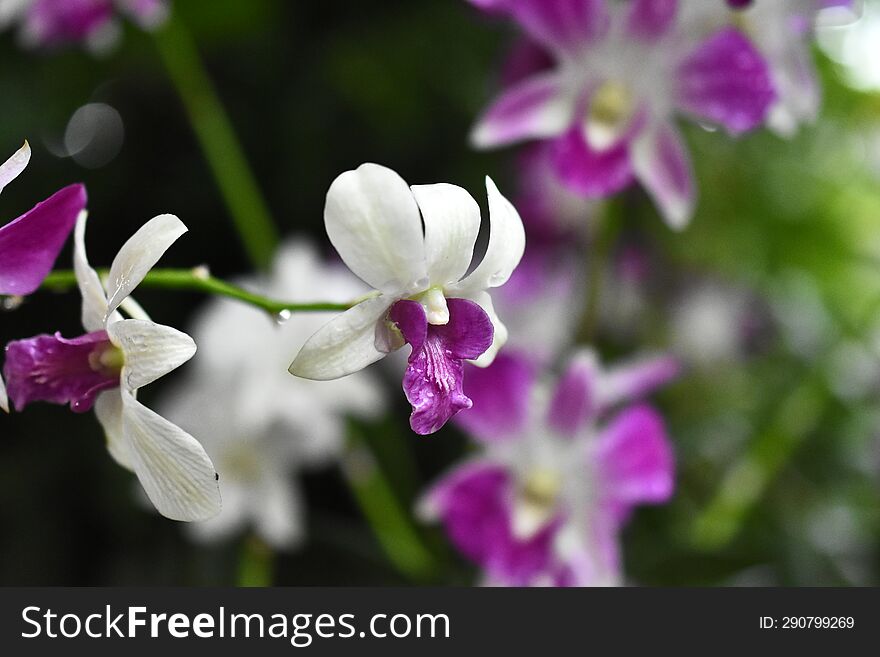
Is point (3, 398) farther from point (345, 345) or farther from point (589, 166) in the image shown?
point (589, 166)

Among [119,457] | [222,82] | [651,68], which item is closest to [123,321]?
[119,457]

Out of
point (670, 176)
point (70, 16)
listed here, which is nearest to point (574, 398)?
point (670, 176)

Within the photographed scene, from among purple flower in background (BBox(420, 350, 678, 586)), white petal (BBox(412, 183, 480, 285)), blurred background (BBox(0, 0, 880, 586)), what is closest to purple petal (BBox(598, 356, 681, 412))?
purple flower in background (BBox(420, 350, 678, 586))

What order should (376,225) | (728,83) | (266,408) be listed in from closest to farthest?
(376,225)
(728,83)
(266,408)

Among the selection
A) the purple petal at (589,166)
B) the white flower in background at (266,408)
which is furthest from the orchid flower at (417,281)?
the white flower in background at (266,408)

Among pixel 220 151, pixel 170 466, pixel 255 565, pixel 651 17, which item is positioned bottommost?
pixel 170 466

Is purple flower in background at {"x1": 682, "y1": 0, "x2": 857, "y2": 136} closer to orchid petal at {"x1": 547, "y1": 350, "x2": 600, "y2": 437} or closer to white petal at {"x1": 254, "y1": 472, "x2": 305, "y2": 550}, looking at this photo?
orchid petal at {"x1": 547, "y1": 350, "x2": 600, "y2": 437}
